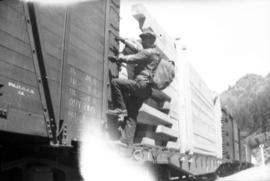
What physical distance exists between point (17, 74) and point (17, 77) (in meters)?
0.03

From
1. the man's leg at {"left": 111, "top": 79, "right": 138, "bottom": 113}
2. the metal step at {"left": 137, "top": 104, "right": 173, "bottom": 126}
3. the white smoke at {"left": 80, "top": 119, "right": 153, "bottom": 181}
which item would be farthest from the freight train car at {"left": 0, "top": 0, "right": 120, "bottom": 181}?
the metal step at {"left": 137, "top": 104, "right": 173, "bottom": 126}

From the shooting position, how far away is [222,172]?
14.9 metres

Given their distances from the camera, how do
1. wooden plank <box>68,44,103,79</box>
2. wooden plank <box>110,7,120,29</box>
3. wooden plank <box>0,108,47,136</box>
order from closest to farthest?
wooden plank <box>0,108,47,136</box>
wooden plank <box>68,44,103,79</box>
wooden plank <box>110,7,120,29</box>

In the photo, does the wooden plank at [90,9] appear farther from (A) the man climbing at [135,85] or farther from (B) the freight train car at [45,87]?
(A) the man climbing at [135,85]

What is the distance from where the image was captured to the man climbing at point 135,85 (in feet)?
16.5

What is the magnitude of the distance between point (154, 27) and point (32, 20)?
290 cm

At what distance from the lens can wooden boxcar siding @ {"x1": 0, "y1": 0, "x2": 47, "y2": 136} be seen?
9.75 feet

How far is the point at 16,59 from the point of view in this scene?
3141mm

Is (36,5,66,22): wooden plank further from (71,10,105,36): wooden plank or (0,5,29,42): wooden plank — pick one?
(0,5,29,42): wooden plank

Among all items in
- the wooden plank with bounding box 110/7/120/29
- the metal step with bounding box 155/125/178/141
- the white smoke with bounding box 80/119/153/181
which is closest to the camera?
the white smoke with bounding box 80/119/153/181

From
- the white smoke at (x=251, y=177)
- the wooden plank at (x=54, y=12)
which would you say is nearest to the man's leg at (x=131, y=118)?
the wooden plank at (x=54, y=12)

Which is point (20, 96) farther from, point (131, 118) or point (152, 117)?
point (152, 117)

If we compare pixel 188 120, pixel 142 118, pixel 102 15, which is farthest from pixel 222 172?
pixel 102 15

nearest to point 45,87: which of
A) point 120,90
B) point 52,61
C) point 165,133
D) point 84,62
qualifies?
point 52,61
